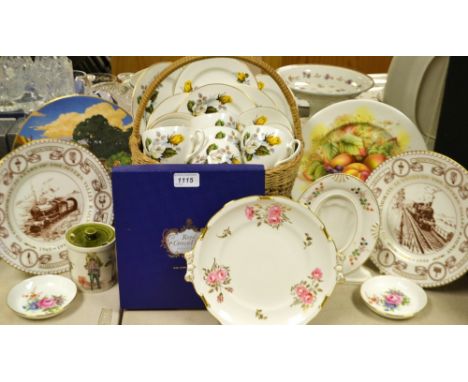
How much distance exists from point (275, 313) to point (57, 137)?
764mm

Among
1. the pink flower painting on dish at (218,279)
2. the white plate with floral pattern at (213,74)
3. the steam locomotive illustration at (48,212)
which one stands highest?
the white plate with floral pattern at (213,74)

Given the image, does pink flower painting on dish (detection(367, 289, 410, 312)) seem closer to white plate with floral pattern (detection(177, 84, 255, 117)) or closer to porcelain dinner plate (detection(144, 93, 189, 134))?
white plate with floral pattern (detection(177, 84, 255, 117))

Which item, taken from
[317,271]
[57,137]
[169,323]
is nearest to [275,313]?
[317,271]

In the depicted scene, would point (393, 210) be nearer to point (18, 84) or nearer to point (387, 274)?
point (387, 274)

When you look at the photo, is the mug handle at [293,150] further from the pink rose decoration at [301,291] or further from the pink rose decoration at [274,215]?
the pink rose decoration at [301,291]

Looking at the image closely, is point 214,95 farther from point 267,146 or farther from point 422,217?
point 422,217

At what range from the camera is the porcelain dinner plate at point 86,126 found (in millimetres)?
1383

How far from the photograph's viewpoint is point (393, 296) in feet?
4.00

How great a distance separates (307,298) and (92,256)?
51cm

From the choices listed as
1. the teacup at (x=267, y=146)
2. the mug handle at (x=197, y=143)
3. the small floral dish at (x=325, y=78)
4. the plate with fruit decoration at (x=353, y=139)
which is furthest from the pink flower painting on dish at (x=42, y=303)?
the small floral dish at (x=325, y=78)

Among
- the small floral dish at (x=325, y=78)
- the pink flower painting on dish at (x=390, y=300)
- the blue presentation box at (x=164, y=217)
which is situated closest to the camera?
the blue presentation box at (x=164, y=217)

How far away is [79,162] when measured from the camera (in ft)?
4.25

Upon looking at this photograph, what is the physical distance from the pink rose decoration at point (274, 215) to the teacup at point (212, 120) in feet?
0.94

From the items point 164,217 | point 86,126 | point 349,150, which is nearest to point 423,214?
point 349,150
